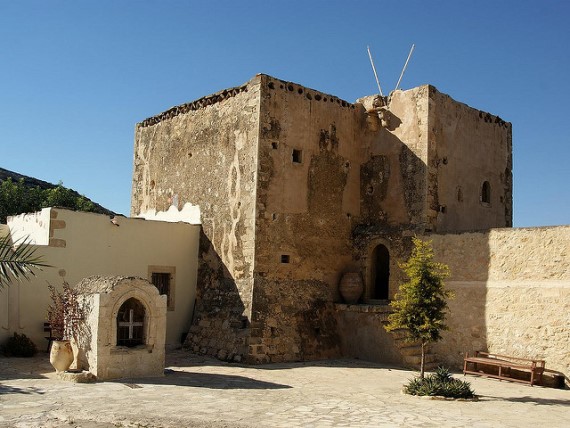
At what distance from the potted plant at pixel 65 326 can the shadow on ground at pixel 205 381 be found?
130 centimetres

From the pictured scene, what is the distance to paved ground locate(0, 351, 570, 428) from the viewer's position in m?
9.83

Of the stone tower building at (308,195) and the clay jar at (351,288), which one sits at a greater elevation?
the stone tower building at (308,195)

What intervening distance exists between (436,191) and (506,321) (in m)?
4.32

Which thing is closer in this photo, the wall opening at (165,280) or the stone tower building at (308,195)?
the stone tower building at (308,195)

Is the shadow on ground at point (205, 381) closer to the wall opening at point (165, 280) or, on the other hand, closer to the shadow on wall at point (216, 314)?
the shadow on wall at point (216, 314)

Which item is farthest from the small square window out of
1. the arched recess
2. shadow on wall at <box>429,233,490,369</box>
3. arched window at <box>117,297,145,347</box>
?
arched window at <box>117,297,145,347</box>

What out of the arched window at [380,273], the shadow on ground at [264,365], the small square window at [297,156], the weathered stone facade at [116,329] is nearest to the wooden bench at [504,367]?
the shadow on ground at [264,365]

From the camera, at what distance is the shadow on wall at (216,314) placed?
1681 centimetres

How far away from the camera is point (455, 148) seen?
1895cm

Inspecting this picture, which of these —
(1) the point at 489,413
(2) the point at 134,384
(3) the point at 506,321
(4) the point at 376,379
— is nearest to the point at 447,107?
(3) the point at 506,321

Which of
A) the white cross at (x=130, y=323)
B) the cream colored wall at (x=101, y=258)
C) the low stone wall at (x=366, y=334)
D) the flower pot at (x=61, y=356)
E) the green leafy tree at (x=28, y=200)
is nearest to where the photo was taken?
the flower pot at (x=61, y=356)

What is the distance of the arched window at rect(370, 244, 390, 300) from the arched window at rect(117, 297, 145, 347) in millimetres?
7394

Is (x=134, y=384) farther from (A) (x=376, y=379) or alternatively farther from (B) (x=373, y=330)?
(B) (x=373, y=330)

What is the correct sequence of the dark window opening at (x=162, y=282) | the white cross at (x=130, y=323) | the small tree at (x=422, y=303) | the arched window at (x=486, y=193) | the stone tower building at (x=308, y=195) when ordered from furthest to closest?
the arched window at (x=486, y=193), the dark window opening at (x=162, y=282), the stone tower building at (x=308, y=195), the white cross at (x=130, y=323), the small tree at (x=422, y=303)
